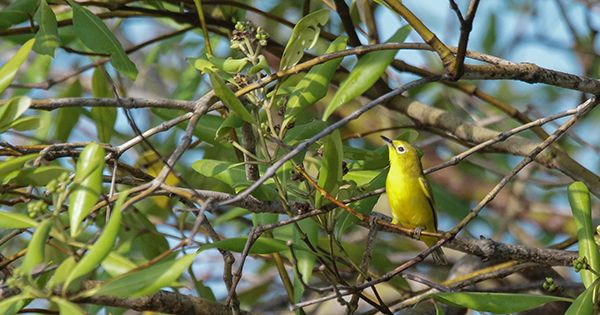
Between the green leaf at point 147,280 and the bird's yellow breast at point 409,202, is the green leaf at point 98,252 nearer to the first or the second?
the green leaf at point 147,280

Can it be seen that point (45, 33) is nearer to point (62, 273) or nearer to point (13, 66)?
point (13, 66)

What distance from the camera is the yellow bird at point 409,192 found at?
9.29 feet

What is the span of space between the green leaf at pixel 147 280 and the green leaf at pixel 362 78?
2.07 ft

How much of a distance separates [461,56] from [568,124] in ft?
1.24

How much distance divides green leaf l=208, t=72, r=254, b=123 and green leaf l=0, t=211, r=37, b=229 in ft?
1.41

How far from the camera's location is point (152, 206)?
3766 mm

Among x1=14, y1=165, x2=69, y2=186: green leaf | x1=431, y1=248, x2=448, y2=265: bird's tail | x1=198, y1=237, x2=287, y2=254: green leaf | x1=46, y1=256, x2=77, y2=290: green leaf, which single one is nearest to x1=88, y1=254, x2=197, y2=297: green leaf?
x1=46, y1=256, x2=77, y2=290: green leaf

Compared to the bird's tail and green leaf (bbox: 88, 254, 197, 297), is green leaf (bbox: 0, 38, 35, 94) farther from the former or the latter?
the bird's tail

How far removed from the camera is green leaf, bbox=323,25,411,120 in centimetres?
203

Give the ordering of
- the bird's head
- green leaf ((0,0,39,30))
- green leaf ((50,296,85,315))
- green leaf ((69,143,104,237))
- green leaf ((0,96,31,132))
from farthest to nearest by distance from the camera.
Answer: the bird's head < green leaf ((0,0,39,30)) < green leaf ((0,96,31,132)) < green leaf ((69,143,104,237)) < green leaf ((50,296,85,315))

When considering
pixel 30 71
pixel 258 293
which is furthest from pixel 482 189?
pixel 30 71

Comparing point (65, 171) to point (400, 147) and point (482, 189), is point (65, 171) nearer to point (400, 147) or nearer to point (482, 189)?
point (400, 147)

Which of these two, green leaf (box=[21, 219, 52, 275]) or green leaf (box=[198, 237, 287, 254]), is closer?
green leaf (box=[21, 219, 52, 275])

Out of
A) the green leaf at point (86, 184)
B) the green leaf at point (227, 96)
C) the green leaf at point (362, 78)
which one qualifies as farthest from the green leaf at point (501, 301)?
the green leaf at point (86, 184)
